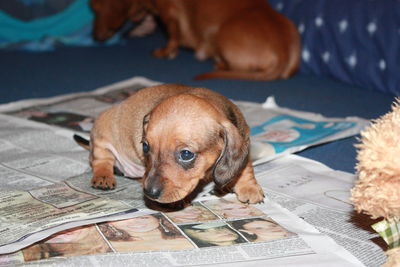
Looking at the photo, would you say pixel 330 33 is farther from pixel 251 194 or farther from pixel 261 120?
pixel 251 194

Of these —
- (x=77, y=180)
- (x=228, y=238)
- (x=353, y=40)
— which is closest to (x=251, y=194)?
(x=228, y=238)

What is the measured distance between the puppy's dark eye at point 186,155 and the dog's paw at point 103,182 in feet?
1.45

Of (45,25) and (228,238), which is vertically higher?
(45,25)

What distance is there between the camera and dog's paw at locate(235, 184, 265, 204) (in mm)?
1992

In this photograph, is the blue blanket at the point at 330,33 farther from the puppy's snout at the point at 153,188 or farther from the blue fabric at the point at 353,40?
the puppy's snout at the point at 153,188

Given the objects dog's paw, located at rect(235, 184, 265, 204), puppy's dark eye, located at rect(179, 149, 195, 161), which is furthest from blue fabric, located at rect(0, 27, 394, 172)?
puppy's dark eye, located at rect(179, 149, 195, 161)

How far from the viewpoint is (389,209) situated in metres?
1.41

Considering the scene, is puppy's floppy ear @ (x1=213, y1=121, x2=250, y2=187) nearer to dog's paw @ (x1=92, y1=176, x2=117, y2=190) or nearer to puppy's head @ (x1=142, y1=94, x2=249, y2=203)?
puppy's head @ (x1=142, y1=94, x2=249, y2=203)

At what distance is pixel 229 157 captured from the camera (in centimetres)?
A: 187

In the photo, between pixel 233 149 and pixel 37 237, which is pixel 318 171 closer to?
pixel 233 149

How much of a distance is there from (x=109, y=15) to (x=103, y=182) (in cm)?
313

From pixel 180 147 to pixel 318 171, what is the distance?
0.81 meters

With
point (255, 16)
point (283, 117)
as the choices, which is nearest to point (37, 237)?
point (283, 117)

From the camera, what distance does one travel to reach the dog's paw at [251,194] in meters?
1.99
